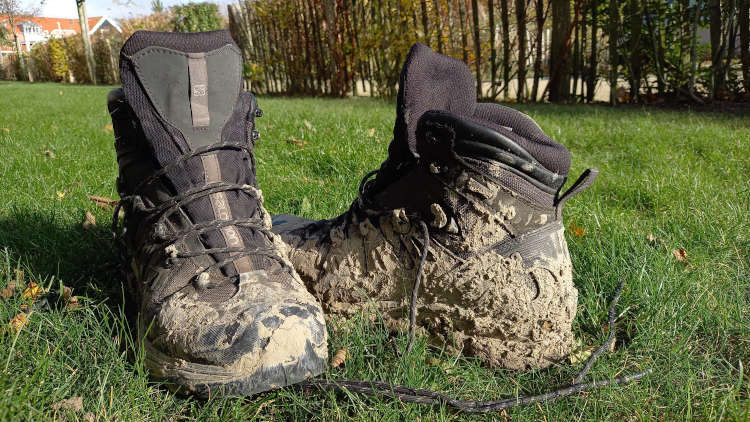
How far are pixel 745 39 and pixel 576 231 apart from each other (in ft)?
18.4

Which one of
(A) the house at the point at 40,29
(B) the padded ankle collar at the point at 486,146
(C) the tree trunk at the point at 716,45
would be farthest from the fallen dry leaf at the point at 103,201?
(A) the house at the point at 40,29

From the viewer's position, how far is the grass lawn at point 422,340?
→ 118 cm

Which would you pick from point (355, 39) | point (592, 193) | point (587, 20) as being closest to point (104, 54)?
point (355, 39)

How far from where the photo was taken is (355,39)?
9.09 meters

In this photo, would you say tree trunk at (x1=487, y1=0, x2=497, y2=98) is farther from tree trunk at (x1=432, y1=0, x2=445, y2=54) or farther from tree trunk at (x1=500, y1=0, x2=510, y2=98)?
tree trunk at (x1=432, y1=0, x2=445, y2=54)

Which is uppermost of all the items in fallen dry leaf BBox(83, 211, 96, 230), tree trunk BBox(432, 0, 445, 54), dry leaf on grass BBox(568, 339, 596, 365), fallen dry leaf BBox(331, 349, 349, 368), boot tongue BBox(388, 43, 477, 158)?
tree trunk BBox(432, 0, 445, 54)

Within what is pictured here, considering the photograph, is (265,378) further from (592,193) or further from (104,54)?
(104,54)

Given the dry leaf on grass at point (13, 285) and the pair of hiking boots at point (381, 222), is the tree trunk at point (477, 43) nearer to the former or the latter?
the pair of hiking boots at point (381, 222)

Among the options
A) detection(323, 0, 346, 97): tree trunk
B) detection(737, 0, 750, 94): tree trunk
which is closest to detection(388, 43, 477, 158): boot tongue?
Answer: detection(737, 0, 750, 94): tree trunk

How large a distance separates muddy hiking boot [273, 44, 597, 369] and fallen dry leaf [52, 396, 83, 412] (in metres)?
0.71

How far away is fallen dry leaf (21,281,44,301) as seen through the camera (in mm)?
1561

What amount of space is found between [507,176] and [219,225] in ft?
2.42

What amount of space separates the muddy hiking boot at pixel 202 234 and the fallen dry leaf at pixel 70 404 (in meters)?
0.16

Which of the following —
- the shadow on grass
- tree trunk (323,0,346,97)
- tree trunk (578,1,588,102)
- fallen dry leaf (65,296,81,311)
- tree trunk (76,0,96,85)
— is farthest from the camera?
tree trunk (76,0,96,85)
